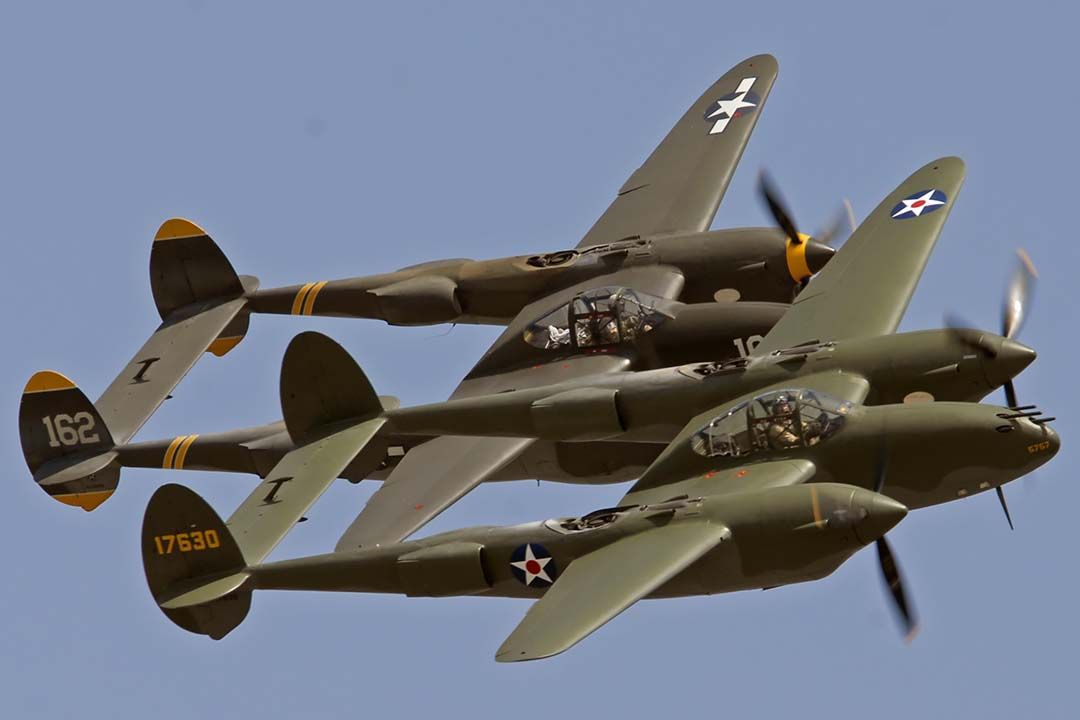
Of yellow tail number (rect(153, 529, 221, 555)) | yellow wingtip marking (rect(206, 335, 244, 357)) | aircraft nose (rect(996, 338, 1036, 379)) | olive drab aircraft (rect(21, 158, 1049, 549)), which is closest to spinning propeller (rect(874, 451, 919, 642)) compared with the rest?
olive drab aircraft (rect(21, 158, 1049, 549))

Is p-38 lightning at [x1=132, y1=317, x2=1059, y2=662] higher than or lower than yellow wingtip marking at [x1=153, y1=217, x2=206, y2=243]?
lower

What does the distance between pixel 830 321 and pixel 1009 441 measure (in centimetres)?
538

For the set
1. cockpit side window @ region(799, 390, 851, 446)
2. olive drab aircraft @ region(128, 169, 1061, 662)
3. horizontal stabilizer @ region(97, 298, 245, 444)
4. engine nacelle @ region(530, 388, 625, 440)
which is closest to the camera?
olive drab aircraft @ region(128, 169, 1061, 662)

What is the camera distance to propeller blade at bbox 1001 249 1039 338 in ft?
156

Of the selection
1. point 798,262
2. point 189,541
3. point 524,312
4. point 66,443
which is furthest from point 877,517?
point 66,443

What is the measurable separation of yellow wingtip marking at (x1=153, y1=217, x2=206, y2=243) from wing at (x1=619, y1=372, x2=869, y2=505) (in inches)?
519

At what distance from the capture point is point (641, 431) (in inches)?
1884

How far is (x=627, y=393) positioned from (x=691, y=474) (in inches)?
114

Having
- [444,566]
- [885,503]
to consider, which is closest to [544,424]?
[444,566]

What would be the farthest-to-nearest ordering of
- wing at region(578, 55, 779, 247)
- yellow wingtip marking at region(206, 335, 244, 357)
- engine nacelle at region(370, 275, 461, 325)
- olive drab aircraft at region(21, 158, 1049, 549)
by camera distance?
yellow wingtip marking at region(206, 335, 244, 357) < wing at region(578, 55, 779, 247) < engine nacelle at region(370, 275, 461, 325) < olive drab aircraft at region(21, 158, 1049, 549)

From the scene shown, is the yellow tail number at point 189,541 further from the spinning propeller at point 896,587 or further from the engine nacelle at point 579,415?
the spinning propeller at point 896,587

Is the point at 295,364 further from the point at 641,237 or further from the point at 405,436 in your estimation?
the point at 641,237

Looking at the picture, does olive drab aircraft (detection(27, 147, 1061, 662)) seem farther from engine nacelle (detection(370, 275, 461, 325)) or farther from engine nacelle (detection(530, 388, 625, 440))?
engine nacelle (detection(370, 275, 461, 325))

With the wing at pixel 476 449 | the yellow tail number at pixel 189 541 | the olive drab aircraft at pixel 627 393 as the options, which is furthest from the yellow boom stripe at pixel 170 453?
the yellow tail number at pixel 189 541
